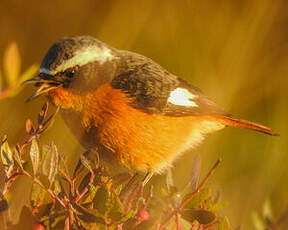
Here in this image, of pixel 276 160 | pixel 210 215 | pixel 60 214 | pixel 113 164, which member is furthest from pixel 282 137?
pixel 60 214

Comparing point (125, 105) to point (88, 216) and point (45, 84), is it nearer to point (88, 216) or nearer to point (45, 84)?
point (45, 84)

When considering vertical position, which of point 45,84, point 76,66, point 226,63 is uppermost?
point 226,63

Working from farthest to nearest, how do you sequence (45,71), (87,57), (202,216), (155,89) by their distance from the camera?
(155,89)
(87,57)
(45,71)
(202,216)

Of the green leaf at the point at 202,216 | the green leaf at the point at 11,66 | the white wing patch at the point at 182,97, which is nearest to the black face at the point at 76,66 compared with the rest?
the green leaf at the point at 11,66

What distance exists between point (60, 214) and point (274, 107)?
227 cm

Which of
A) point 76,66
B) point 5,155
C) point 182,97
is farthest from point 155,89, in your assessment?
point 5,155

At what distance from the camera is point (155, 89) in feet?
8.98

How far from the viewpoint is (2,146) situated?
1395mm

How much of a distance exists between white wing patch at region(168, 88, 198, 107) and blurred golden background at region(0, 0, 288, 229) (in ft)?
0.72

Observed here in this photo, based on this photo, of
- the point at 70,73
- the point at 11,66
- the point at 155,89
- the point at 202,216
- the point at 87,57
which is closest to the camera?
the point at 202,216

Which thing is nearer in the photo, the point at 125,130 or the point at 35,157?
the point at 35,157

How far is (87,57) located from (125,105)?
33cm

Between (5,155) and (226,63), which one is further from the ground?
(226,63)

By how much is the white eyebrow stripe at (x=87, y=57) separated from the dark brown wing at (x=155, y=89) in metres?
0.13
